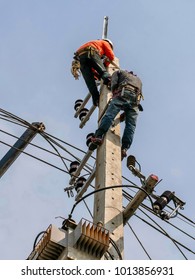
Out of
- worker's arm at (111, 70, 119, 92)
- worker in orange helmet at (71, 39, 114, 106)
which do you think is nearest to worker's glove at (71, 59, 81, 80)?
worker in orange helmet at (71, 39, 114, 106)

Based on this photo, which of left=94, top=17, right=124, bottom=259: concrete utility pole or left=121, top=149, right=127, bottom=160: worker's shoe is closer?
left=94, top=17, right=124, bottom=259: concrete utility pole

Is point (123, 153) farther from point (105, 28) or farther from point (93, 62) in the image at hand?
point (105, 28)

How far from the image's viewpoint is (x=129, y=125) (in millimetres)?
6059

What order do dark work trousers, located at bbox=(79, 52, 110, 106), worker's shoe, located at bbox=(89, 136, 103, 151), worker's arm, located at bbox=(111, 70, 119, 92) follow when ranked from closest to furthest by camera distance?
1. worker's shoe, located at bbox=(89, 136, 103, 151)
2. worker's arm, located at bbox=(111, 70, 119, 92)
3. dark work trousers, located at bbox=(79, 52, 110, 106)

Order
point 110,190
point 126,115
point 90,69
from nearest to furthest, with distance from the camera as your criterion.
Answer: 1. point 110,190
2. point 126,115
3. point 90,69

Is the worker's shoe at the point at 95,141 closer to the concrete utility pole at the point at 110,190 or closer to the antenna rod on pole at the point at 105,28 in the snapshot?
the concrete utility pole at the point at 110,190

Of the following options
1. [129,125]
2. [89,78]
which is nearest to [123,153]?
[129,125]

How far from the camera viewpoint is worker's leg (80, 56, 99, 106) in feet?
23.2

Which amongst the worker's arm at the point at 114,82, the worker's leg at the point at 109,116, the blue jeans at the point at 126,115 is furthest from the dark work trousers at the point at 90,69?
the worker's leg at the point at 109,116

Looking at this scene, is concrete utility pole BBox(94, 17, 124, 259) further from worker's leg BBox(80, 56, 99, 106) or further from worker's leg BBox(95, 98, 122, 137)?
worker's leg BBox(80, 56, 99, 106)

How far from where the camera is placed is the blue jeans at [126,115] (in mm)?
5597

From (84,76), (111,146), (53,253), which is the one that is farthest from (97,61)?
(53,253)

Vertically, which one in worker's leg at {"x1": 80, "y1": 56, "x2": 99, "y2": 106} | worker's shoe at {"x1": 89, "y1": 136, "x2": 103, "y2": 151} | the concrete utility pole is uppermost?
worker's leg at {"x1": 80, "y1": 56, "x2": 99, "y2": 106}

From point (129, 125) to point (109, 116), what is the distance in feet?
1.41
